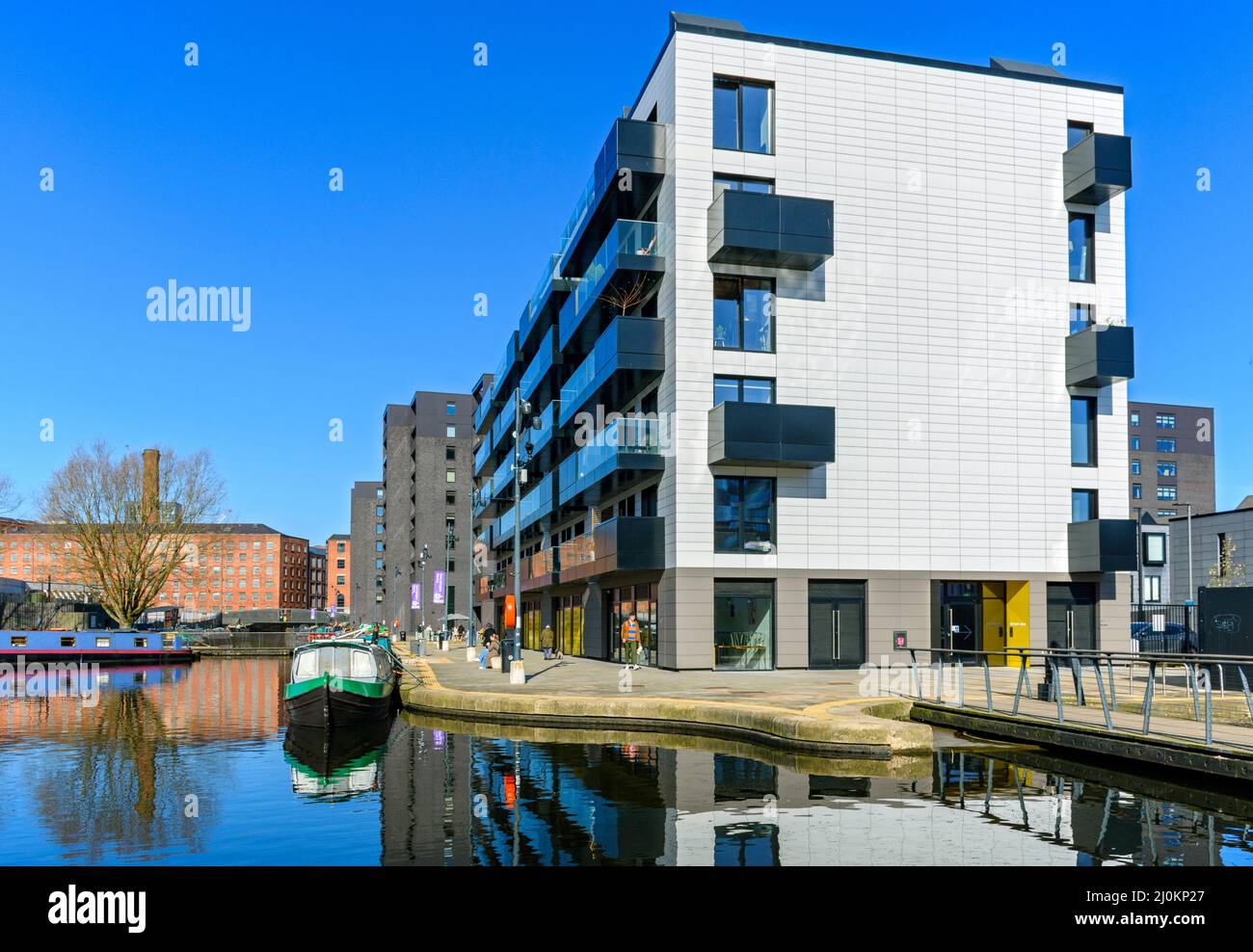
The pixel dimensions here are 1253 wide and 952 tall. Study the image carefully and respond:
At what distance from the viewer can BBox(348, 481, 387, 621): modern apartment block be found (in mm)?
142375

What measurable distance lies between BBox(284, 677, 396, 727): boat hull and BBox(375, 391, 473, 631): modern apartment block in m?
77.8

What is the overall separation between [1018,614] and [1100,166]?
1557 centimetres

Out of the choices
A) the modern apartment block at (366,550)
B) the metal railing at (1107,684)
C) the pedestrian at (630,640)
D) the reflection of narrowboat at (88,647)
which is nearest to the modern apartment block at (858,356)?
the pedestrian at (630,640)

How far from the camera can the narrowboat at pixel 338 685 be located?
24.8m

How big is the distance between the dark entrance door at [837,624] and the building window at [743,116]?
47.7 feet

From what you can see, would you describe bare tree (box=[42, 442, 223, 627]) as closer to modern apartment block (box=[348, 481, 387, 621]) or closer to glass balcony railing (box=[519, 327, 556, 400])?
glass balcony railing (box=[519, 327, 556, 400])

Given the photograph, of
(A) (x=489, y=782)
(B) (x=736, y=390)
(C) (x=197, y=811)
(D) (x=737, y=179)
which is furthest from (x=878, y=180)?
(C) (x=197, y=811)

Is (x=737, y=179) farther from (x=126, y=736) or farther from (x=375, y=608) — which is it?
(x=375, y=608)

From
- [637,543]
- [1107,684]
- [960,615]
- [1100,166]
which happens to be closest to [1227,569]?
[960,615]

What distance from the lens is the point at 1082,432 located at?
37625mm

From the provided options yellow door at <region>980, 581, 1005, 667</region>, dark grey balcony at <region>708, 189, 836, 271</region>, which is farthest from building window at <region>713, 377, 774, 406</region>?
yellow door at <region>980, 581, 1005, 667</region>

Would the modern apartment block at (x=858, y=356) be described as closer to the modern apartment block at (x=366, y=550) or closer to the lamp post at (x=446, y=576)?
the lamp post at (x=446, y=576)

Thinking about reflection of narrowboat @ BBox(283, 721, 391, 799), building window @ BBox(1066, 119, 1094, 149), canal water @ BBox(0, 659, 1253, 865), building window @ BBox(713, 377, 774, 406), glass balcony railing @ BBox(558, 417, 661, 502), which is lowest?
reflection of narrowboat @ BBox(283, 721, 391, 799)

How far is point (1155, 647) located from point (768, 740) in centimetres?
3197
